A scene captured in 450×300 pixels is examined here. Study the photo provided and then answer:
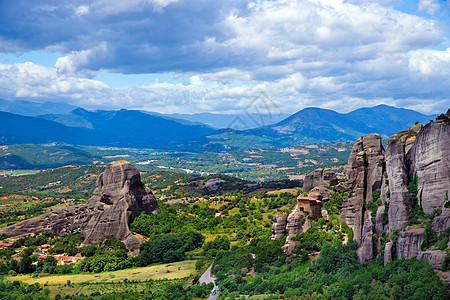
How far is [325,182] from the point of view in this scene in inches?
2611

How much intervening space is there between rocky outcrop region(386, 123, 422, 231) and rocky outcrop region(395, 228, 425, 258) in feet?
6.00

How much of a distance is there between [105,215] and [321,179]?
41.5m

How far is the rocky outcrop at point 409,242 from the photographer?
33.9 m

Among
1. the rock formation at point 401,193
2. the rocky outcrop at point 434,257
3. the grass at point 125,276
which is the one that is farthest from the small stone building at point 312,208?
the rocky outcrop at point 434,257

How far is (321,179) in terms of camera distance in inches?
2667

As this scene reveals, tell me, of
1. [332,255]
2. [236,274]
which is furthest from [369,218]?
[236,274]

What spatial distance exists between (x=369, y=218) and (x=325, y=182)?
968 inches

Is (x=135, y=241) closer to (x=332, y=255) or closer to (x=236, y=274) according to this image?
(x=236, y=274)

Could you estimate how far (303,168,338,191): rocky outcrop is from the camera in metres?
66.1

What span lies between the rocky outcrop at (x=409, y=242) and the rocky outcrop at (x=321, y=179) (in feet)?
100

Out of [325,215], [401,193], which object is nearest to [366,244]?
[401,193]

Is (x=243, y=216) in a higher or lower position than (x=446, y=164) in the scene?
lower

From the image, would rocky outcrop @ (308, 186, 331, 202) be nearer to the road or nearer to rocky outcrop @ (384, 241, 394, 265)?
the road

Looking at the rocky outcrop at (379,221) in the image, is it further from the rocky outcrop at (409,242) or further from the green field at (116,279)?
the green field at (116,279)
